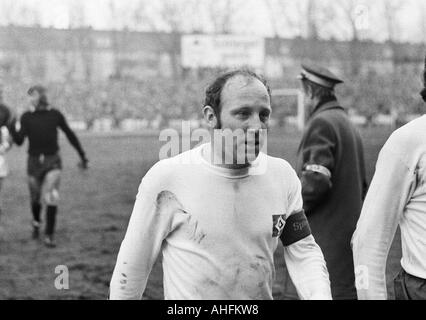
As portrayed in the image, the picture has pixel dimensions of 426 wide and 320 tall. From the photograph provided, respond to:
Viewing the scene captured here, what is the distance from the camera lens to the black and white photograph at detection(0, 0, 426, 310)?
1.92 m

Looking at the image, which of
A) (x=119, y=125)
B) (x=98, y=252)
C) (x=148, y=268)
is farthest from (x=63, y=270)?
(x=119, y=125)

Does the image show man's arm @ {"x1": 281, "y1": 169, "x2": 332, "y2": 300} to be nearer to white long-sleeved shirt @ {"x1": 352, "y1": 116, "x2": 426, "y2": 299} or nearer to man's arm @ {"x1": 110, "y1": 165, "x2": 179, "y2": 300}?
white long-sleeved shirt @ {"x1": 352, "y1": 116, "x2": 426, "y2": 299}

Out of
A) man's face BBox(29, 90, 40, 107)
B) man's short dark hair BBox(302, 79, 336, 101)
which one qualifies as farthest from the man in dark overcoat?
man's face BBox(29, 90, 40, 107)

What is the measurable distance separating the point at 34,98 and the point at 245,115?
5255 millimetres

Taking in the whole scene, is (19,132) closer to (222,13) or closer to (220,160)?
(220,160)

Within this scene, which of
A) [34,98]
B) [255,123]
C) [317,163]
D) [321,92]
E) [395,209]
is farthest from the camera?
[34,98]

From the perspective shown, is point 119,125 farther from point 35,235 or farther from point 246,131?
point 246,131

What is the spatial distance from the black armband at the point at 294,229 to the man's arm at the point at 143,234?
34 cm

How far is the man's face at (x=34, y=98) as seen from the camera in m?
6.72

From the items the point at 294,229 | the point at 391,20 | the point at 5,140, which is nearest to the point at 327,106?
the point at 294,229

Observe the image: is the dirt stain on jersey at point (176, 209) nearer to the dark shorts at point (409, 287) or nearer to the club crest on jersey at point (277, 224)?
the club crest on jersey at point (277, 224)

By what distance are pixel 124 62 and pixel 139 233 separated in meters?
24.3

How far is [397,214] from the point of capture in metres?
2.21

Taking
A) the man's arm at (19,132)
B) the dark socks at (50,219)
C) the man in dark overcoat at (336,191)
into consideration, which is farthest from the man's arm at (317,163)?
the man's arm at (19,132)
